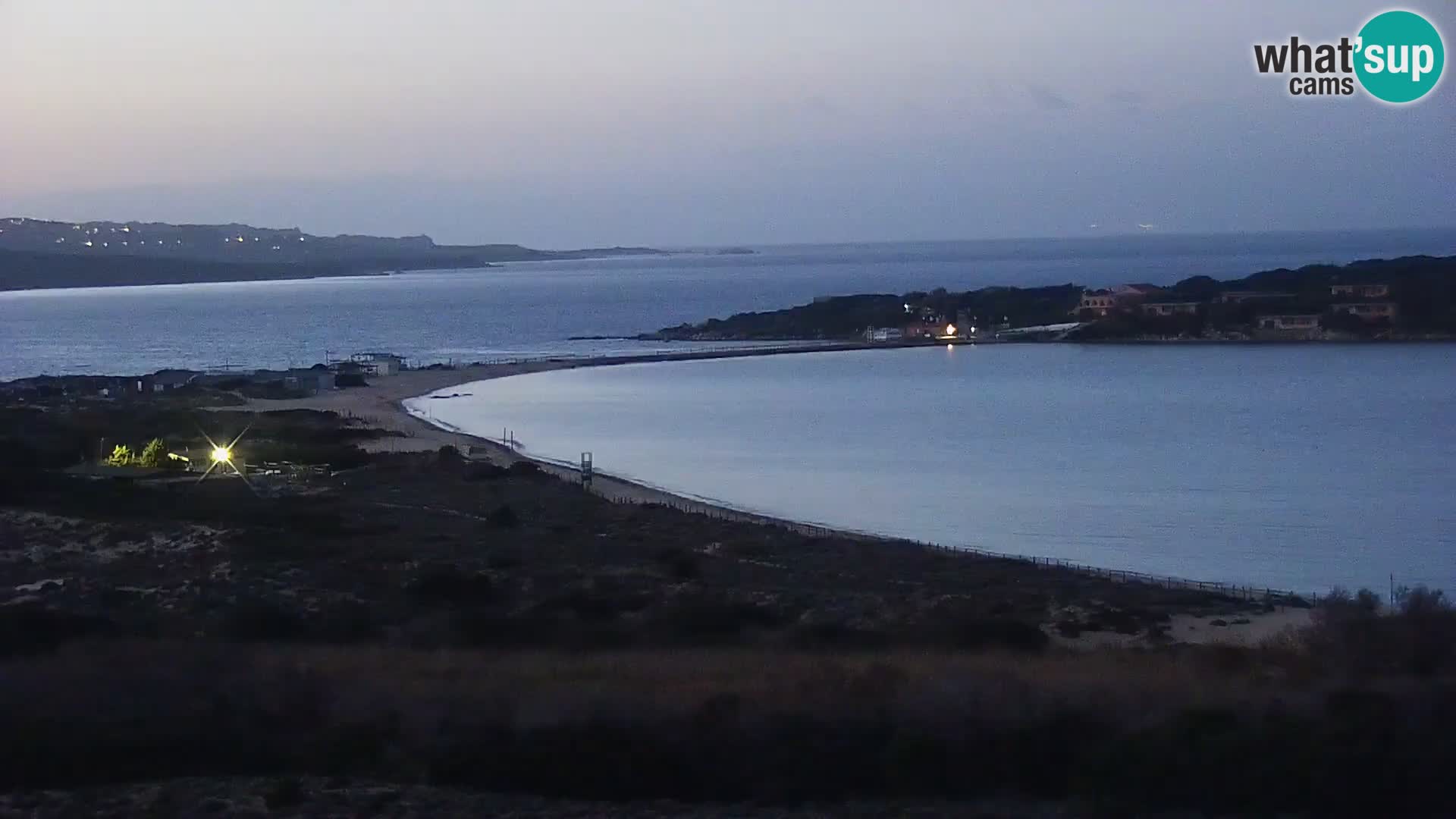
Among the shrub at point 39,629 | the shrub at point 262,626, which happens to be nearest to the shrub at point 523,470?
the shrub at point 262,626

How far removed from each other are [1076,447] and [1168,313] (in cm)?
3861

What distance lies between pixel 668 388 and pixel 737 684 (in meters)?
41.9

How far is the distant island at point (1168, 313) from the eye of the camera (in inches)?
2532

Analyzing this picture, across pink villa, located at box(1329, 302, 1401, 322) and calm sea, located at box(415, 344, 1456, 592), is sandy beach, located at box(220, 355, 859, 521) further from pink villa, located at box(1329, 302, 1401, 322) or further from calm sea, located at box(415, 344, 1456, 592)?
pink villa, located at box(1329, 302, 1401, 322)

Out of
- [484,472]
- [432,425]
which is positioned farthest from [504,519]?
[432,425]

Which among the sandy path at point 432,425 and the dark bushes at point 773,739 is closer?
the dark bushes at point 773,739

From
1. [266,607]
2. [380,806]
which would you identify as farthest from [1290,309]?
[380,806]

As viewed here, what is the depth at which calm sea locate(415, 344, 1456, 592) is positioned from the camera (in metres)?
21.5

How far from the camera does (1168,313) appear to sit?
69562 mm

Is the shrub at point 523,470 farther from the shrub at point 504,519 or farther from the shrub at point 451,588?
the shrub at point 451,588

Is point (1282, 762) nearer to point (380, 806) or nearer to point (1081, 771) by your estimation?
point (1081, 771)

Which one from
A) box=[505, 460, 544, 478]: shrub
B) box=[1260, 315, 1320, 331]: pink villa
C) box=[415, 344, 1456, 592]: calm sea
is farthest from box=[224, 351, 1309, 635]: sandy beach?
box=[1260, 315, 1320, 331]: pink villa

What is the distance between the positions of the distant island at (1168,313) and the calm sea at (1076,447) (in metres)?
4.22

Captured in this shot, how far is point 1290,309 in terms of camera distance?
67.6 meters
